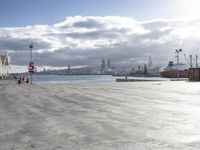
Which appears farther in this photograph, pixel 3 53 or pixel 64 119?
pixel 3 53

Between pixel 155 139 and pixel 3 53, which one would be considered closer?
pixel 155 139

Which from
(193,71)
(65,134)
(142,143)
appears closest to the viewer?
(142,143)

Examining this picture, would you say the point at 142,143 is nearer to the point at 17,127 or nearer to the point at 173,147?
the point at 173,147

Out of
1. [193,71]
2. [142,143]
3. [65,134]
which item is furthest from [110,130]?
[193,71]

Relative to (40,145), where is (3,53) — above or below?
above

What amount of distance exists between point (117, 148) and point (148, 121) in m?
5.40

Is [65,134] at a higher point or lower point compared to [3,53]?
lower

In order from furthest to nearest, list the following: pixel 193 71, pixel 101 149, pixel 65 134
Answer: pixel 193 71 < pixel 65 134 < pixel 101 149

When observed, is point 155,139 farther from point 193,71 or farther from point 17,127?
point 193,71

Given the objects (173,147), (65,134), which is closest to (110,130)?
(65,134)

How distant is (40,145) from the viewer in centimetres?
977

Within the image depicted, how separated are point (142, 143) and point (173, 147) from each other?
919 millimetres

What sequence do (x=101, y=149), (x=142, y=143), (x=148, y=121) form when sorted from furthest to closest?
(x=148, y=121) → (x=142, y=143) → (x=101, y=149)

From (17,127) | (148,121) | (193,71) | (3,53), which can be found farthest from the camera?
(3,53)
